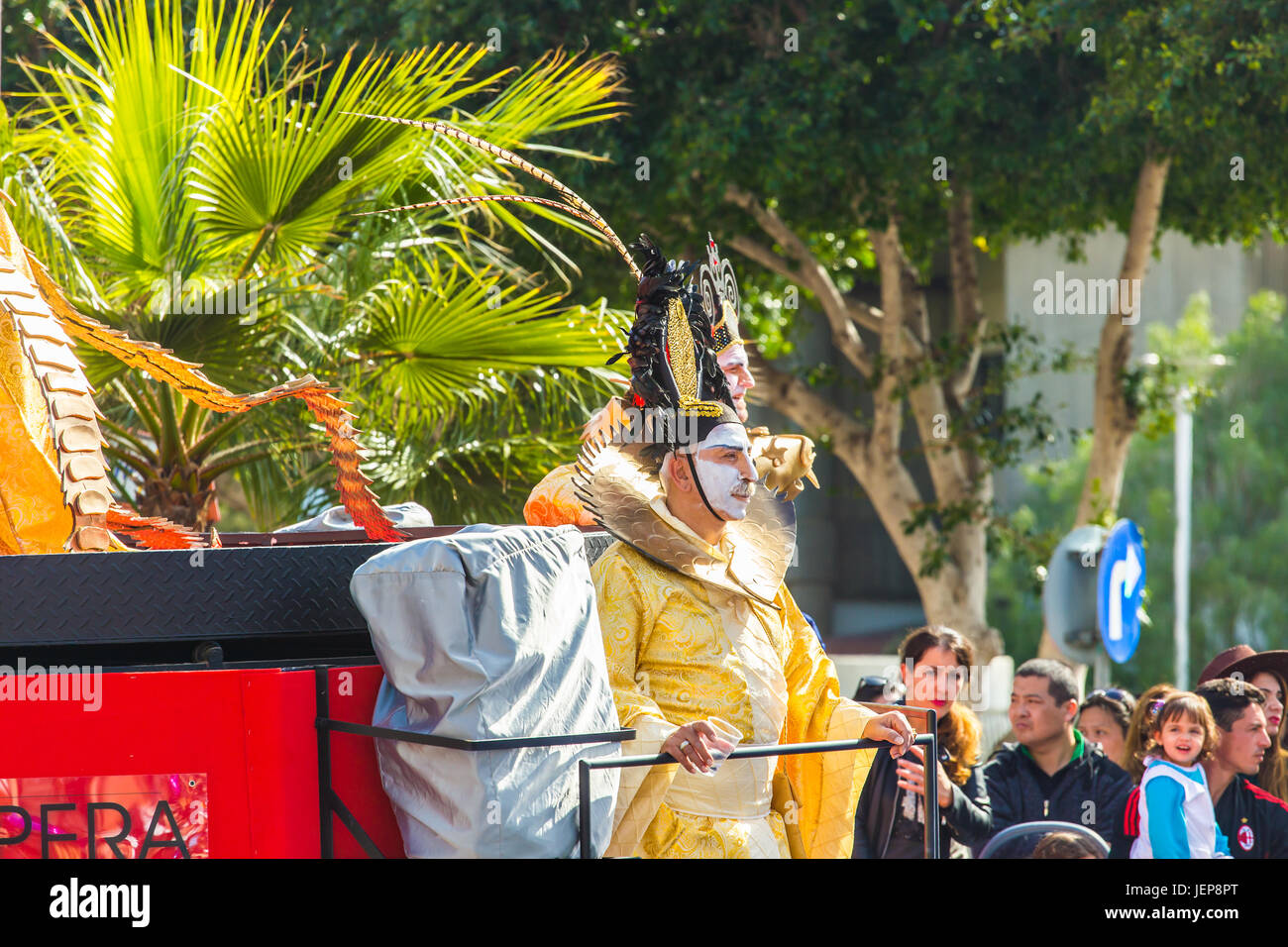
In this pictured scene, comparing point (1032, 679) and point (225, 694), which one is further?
point (1032, 679)

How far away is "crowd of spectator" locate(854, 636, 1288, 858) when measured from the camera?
4.00 metres

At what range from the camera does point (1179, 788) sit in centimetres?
394

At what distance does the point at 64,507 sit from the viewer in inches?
103

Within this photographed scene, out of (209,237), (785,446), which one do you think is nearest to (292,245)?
(209,237)

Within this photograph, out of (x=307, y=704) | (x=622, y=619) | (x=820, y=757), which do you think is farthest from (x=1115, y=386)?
(x=307, y=704)

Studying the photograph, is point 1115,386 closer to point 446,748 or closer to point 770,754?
point 770,754

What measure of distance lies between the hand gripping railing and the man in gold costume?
89mm

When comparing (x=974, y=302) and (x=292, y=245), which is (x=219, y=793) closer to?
(x=292, y=245)

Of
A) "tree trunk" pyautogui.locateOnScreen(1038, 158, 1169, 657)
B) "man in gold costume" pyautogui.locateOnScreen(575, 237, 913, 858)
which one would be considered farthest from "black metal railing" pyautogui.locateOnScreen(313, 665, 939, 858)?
"tree trunk" pyautogui.locateOnScreen(1038, 158, 1169, 657)

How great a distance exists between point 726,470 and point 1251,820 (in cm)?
257

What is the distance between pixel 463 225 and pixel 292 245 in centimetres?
66

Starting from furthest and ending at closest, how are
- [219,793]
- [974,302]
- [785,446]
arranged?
[974,302] → [785,446] → [219,793]

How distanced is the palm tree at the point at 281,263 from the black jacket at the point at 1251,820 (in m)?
2.69

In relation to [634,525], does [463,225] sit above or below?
above
